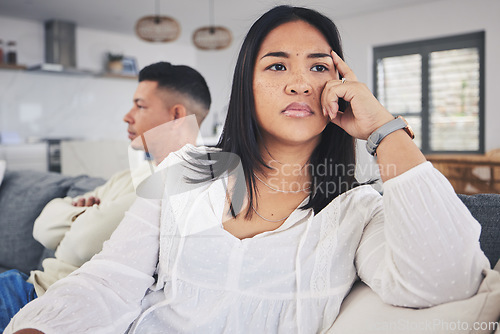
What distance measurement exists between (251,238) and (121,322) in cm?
34

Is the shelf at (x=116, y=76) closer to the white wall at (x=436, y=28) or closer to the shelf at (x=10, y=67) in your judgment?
the shelf at (x=10, y=67)

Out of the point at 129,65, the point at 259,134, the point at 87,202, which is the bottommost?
the point at 87,202

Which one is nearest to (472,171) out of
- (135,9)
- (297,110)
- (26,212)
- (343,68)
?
(343,68)

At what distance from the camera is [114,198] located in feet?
5.84

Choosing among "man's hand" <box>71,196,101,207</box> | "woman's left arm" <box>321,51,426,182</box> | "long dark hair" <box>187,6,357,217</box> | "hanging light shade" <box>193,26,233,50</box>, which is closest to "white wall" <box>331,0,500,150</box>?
"hanging light shade" <box>193,26,233,50</box>

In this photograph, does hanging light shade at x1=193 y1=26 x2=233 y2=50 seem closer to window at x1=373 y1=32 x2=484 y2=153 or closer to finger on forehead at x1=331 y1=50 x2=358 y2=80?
window at x1=373 y1=32 x2=484 y2=153

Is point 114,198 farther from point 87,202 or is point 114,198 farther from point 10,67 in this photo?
point 10,67

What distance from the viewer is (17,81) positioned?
21.4ft

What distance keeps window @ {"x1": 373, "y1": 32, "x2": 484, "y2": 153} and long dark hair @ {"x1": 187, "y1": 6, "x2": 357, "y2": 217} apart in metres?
5.52

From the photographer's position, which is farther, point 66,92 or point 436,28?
point 66,92

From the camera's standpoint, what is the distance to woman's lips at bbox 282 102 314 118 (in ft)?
3.30

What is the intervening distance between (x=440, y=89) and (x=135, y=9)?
4.42m

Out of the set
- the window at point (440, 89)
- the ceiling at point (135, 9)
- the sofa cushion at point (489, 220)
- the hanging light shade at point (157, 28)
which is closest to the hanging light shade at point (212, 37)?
the hanging light shade at point (157, 28)

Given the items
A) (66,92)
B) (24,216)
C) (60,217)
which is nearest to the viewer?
(60,217)
